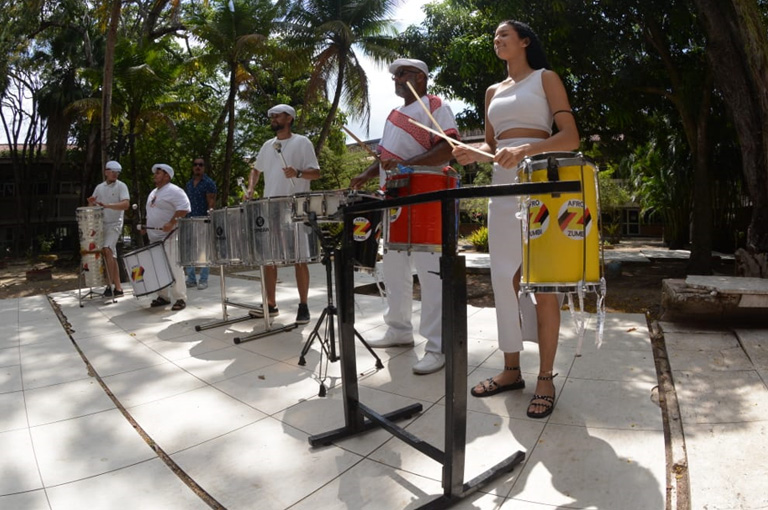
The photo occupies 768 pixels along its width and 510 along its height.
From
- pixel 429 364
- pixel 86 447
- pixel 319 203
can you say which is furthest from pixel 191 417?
pixel 319 203

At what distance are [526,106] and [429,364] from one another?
181 centimetres

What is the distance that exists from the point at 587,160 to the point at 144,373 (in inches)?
134

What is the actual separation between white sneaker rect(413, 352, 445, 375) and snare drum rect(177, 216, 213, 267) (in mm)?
2561

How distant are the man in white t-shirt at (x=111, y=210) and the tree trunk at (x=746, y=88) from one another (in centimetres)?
806

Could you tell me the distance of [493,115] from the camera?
292 centimetres

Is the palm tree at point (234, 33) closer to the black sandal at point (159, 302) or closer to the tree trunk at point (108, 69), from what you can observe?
the tree trunk at point (108, 69)

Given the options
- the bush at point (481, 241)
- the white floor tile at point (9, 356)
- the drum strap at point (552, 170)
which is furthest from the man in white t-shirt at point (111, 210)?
the bush at point (481, 241)

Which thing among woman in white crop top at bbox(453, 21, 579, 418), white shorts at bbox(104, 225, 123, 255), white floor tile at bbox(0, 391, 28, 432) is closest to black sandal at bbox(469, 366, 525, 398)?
woman in white crop top at bbox(453, 21, 579, 418)

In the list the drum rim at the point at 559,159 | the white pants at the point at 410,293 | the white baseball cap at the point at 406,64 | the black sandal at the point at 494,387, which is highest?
the white baseball cap at the point at 406,64

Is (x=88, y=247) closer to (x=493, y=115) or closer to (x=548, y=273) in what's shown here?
(x=493, y=115)

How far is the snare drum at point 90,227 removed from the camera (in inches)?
269

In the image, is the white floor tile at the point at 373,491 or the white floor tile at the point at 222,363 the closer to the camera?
the white floor tile at the point at 373,491

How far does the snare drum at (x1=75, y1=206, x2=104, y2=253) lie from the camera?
6820 millimetres

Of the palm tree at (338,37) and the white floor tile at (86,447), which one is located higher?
the palm tree at (338,37)
